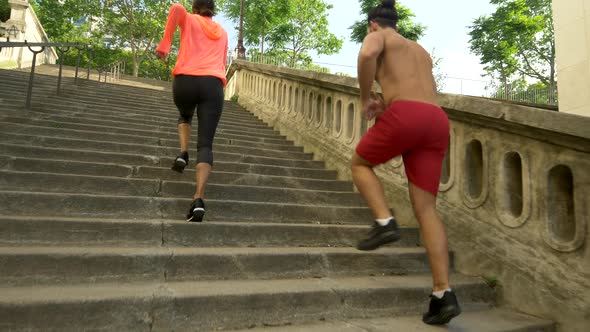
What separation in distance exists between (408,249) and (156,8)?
32.7m

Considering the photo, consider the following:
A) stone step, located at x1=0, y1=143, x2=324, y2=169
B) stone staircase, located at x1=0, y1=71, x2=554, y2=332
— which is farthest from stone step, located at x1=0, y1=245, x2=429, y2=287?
stone step, located at x1=0, y1=143, x2=324, y2=169

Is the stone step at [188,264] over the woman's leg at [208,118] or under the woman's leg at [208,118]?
under

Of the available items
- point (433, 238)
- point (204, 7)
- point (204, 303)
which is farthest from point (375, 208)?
point (204, 7)

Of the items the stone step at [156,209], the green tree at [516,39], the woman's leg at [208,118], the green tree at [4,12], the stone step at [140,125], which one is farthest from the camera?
the green tree at [516,39]

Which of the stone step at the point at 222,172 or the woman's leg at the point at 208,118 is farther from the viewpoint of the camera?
the stone step at the point at 222,172

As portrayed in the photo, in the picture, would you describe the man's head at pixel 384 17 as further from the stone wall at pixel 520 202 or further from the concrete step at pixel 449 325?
the concrete step at pixel 449 325

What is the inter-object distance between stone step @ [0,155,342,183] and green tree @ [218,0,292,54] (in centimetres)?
2932

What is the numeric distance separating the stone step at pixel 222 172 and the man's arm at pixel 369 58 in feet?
7.76

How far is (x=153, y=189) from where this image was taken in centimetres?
358

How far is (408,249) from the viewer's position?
3.27 m

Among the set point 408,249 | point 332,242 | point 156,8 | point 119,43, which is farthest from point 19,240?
point 119,43

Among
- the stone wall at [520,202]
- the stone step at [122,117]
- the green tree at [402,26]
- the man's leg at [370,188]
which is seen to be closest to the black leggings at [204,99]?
the man's leg at [370,188]

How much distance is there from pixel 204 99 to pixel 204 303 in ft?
5.86

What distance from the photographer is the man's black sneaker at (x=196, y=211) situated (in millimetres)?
3006
